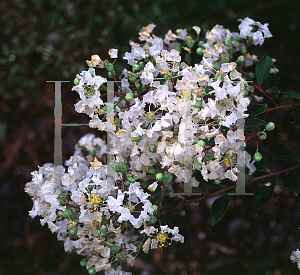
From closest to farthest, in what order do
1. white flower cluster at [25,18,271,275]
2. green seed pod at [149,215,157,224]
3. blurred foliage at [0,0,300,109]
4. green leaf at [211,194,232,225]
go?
white flower cluster at [25,18,271,275] → green seed pod at [149,215,157,224] → green leaf at [211,194,232,225] → blurred foliage at [0,0,300,109]

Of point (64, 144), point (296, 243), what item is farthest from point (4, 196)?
point (296, 243)

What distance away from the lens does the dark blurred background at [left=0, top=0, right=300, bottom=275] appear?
79.0 inches

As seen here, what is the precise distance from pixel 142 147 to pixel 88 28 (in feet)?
5.45

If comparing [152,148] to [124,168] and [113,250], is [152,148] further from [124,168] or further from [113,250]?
[113,250]

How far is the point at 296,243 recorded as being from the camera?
2.12 meters

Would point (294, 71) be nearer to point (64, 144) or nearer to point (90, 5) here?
point (90, 5)

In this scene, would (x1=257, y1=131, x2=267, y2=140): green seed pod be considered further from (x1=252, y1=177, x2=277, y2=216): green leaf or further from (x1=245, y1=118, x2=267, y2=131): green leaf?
(x1=252, y1=177, x2=277, y2=216): green leaf

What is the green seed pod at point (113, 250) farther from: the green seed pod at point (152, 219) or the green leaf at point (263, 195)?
the green leaf at point (263, 195)

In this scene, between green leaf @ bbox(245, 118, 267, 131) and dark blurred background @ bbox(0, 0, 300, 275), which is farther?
dark blurred background @ bbox(0, 0, 300, 275)

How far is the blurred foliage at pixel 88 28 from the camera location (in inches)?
77.2

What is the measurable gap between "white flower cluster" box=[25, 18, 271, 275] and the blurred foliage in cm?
83

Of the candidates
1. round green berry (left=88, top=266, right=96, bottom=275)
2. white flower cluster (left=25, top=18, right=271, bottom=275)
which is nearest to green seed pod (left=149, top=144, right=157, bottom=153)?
white flower cluster (left=25, top=18, right=271, bottom=275)

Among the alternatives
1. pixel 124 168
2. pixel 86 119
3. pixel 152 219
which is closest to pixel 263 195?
pixel 152 219

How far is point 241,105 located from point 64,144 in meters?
1.83
